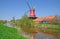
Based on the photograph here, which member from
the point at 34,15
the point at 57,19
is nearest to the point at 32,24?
the point at 57,19

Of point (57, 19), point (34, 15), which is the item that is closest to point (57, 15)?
point (57, 19)

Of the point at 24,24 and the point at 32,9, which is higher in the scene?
the point at 32,9

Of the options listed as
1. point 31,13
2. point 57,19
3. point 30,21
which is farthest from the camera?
point 31,13

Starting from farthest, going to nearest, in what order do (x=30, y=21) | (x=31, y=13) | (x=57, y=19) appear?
(x=31, y=13)
(x=57, y=19)
(x=30, y=21)

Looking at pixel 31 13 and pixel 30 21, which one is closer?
pixel 30 21

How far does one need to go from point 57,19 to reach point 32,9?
12.7 meters

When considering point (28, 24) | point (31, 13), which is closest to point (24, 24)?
point (28, 24)

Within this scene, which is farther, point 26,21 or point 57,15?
point 57,15

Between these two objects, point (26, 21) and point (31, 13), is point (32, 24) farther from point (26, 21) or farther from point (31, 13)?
point (31, 13)

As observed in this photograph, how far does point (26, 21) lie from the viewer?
49375 millimetres

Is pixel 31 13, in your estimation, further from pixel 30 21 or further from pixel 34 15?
pixel 30 21

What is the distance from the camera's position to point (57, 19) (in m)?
53.0

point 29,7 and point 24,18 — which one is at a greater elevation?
point 29,7

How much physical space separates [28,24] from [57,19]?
32.9ft
